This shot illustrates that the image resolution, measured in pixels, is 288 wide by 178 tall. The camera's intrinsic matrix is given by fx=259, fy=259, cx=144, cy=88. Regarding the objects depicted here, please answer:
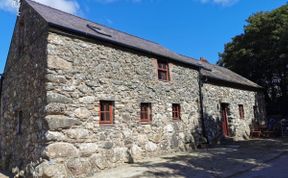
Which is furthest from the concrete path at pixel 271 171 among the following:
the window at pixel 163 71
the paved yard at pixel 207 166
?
the window at pixel 163 71

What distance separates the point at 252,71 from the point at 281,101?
375 cm

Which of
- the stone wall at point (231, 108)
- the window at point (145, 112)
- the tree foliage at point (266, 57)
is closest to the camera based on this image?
the window at point (145, 112)

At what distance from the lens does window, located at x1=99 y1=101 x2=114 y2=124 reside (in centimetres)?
923

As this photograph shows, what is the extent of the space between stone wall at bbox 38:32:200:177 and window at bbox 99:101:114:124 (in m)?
0.18

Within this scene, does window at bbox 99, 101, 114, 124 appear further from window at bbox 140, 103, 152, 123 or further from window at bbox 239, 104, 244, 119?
window at bbox 239, 104, 244, 119

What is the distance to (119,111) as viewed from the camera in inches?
382

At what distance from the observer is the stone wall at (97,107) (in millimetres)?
7988

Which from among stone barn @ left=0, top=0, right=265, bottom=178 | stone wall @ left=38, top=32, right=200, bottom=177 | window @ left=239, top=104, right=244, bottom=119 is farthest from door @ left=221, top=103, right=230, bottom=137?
stone wall @ left=38, top=32, right=200, bottom=177

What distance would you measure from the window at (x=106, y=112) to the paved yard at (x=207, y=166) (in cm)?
170

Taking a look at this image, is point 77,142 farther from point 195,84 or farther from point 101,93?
point 195,84

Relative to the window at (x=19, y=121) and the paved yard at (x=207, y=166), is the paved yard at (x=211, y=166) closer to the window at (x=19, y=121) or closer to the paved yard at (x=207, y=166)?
the paved yard at (x=207, y=166)

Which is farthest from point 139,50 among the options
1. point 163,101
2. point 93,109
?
point 93,109

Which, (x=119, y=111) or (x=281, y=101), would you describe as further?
(x=281, y=101)

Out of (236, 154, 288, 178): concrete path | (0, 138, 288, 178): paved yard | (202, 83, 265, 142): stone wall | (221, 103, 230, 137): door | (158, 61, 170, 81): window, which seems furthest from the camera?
(221, 103, 230, 137): door
